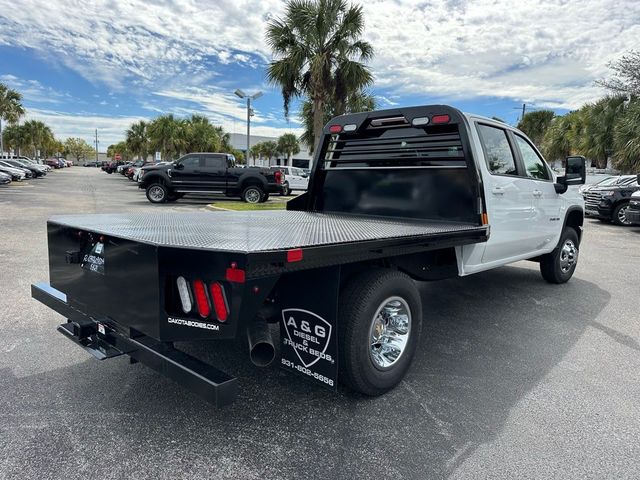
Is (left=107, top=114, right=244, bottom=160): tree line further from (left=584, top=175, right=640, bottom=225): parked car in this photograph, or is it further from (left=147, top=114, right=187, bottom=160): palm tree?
(left=584, top=175, right=640, bottom=225): parked car

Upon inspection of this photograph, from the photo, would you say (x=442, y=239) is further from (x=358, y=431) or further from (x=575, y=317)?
(x=575, y=317)

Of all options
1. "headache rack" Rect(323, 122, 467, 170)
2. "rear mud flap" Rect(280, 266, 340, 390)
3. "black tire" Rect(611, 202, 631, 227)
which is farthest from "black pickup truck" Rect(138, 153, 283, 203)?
"rear mud flap" Rect(280, 266, 340, 390)

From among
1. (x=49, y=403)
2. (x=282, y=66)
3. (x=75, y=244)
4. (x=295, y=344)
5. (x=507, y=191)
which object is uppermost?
(x=282, y=66)

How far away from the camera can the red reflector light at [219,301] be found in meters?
2.35

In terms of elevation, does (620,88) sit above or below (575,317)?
above

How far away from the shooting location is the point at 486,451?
2676 mm

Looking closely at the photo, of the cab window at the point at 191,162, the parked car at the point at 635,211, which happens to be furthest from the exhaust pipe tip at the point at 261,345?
the cab window at the point at 191,162

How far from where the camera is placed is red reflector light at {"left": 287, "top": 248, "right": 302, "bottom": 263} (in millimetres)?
2362

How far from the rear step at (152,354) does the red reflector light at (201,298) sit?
0.97 feet

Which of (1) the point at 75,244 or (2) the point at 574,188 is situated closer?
(1) the point at 75,244

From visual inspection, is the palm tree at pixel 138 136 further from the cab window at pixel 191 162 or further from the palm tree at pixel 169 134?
the cab window at pixel 191 162

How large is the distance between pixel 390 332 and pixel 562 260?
4.41m

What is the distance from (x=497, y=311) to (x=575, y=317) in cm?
83

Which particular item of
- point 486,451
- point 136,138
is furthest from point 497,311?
point 136,138
